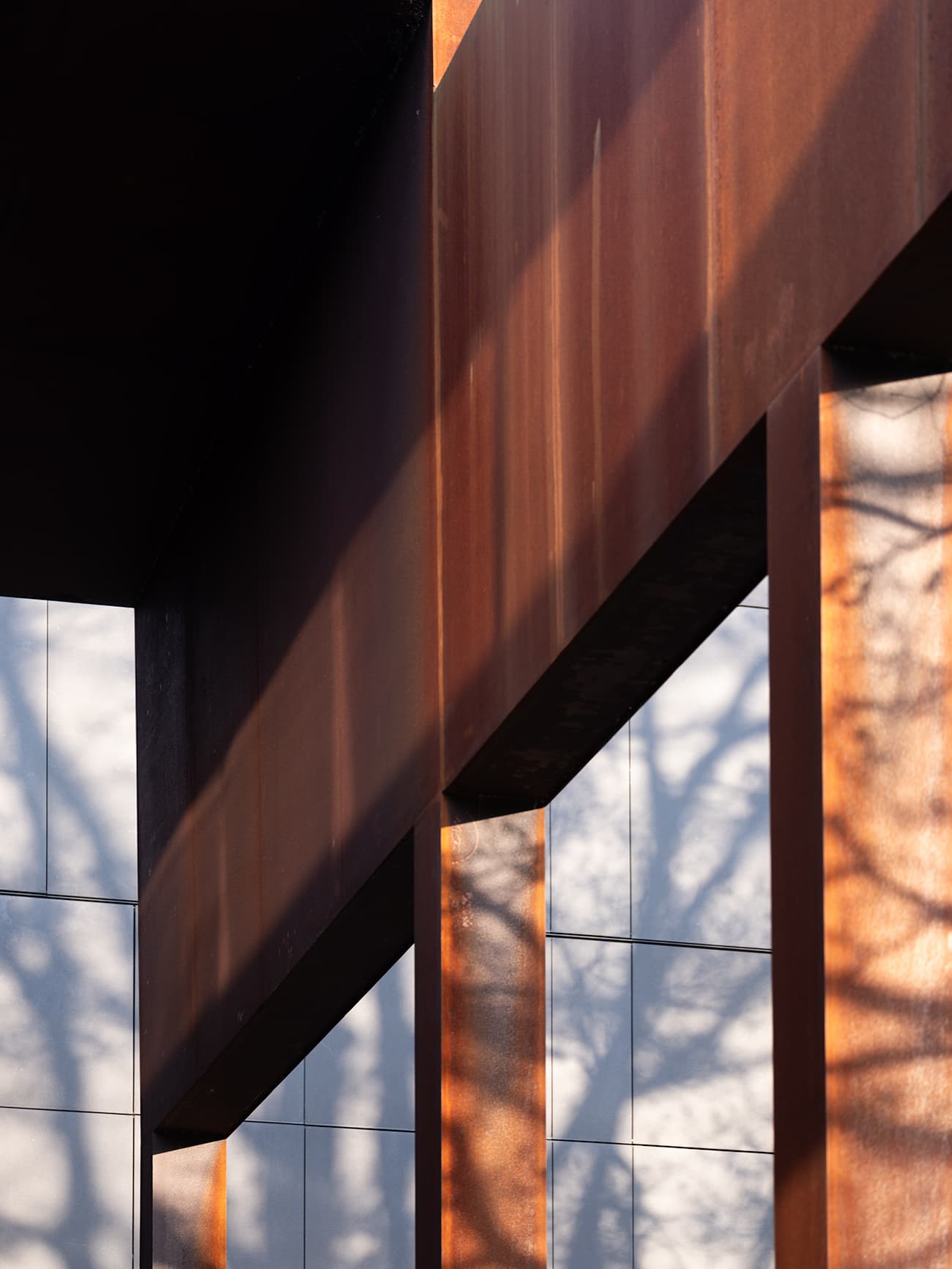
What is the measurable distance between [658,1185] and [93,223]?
14108mm

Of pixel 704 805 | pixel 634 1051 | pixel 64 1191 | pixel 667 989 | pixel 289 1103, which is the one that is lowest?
pixel 64 1191

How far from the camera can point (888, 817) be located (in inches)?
188

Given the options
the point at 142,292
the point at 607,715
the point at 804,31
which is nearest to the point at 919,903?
the point at 804,31

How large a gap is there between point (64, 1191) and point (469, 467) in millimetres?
13018

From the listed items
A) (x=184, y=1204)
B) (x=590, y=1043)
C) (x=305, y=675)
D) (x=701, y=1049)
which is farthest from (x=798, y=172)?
(x=701, y=1049)

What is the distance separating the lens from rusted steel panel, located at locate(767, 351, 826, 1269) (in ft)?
15.2

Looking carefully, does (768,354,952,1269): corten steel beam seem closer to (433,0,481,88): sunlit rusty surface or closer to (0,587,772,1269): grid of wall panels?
(433,0,481,88): sunlit rusty surface

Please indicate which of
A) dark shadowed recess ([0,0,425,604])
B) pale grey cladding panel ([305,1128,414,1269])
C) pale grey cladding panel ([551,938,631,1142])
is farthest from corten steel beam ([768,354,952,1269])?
pale grey cladding panel ([551,938,631,1142])

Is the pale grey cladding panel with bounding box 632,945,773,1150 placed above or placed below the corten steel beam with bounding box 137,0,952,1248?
below

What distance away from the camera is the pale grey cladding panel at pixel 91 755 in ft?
64.9

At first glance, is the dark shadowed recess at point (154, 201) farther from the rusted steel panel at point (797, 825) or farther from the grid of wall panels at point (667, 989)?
the grid of wall panels at point (667, 989)

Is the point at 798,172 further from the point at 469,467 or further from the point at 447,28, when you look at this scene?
the point at 447,28

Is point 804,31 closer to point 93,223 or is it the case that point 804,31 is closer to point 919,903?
point 919,903

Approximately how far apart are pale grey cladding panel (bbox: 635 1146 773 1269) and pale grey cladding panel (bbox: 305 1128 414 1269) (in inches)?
96.7
